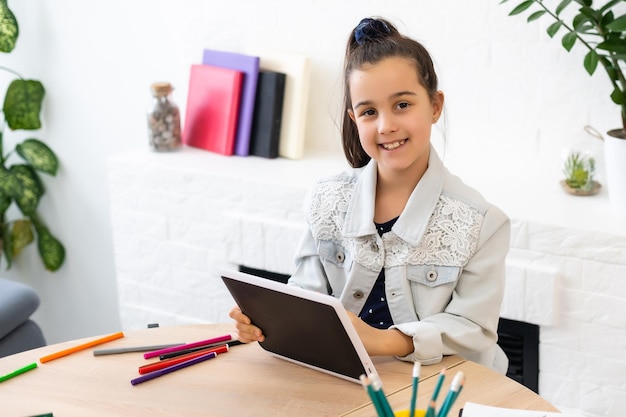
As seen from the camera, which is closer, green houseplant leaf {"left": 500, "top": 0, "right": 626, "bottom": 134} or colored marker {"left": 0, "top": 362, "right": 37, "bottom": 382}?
colored marker {"left": 0, "top": 362, "right": 37, "bottom": 382}

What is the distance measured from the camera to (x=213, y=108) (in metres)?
2.84

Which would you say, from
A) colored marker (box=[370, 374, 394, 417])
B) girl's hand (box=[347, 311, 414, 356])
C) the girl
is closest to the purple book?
the girl

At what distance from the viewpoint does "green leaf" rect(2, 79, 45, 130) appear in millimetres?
3115

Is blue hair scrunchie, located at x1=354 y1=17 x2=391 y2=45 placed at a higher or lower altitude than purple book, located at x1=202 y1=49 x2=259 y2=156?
higher

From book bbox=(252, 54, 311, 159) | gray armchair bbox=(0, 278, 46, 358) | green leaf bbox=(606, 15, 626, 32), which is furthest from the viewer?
book bbox=(252, 54, 311, 159)

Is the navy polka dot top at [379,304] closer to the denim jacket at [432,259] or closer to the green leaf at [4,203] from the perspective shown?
the denim jacket at [432,259]

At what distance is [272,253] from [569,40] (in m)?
1.01

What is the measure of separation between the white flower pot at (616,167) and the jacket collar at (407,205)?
0.70 metres

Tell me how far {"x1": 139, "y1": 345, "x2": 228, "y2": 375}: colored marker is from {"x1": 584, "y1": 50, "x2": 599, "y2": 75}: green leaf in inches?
42.5

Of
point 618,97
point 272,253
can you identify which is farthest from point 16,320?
point 618,97

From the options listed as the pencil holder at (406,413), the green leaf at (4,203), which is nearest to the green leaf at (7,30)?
the green leaf at (4,203)

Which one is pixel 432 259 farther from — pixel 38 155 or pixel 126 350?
pixel 38 155

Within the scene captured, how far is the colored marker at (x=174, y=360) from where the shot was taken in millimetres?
1562

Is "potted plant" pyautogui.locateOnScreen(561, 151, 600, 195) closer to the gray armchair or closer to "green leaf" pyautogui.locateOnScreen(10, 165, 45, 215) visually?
the gray armchair
